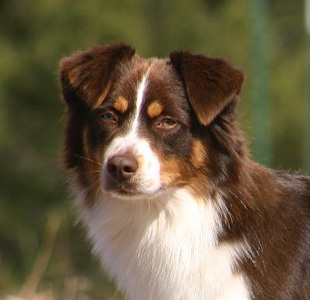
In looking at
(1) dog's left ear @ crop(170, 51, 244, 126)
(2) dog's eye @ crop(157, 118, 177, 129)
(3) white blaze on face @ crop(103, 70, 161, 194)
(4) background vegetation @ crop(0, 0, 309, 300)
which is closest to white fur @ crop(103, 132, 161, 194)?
(3) white blaze on face @ crop(103, 70, 161, 194)

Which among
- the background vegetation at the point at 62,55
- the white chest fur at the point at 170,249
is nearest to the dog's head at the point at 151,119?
the white chest fur at the point at 170,249

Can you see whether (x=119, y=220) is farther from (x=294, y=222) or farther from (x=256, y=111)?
(x=256, y=111)

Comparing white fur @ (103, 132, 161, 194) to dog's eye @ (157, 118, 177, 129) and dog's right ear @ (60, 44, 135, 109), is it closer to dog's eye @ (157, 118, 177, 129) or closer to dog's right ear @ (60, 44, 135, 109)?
dog's eye @ (157, 118, 177, 129)

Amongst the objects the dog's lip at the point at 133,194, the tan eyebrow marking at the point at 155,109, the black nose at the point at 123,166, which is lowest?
the dog's lip at the point at 133,194

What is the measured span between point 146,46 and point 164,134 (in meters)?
14.7

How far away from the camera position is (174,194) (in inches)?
271

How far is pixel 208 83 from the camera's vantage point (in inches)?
269

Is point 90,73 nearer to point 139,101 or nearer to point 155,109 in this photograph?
point 139,101

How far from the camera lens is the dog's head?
662 cm

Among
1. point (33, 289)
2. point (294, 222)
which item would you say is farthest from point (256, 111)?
point (294, 222)

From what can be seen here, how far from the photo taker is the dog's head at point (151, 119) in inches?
261

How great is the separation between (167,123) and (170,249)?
77 cm

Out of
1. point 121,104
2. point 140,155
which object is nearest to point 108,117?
point 121,104

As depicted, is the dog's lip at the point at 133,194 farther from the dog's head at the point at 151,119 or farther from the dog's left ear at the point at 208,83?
the dog's left ear at the point at 208,83
